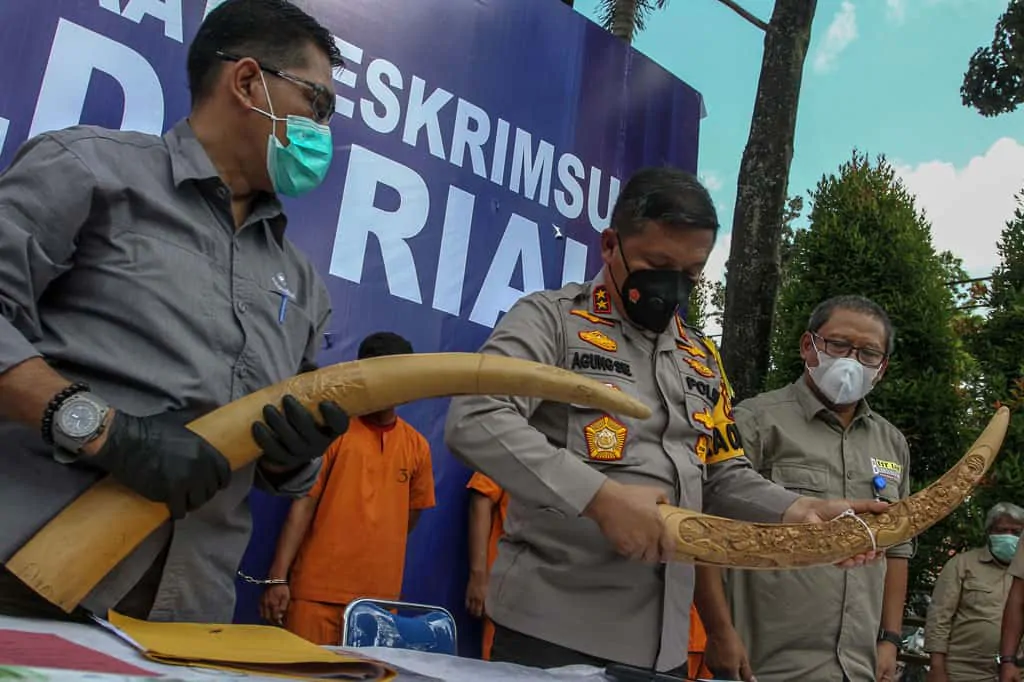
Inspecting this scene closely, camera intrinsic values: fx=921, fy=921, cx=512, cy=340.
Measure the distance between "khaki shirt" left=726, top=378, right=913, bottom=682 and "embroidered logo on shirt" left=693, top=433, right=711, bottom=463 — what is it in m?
0.84

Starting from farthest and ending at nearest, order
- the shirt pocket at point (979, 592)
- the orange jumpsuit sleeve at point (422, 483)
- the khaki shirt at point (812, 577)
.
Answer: the shirt pocket at point (979, 592), the orange jumpsuit sleeve at point (422, 483), the khaki shirt at point (812, 577)

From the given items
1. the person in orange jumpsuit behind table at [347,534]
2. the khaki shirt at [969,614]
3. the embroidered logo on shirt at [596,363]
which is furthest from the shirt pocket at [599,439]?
the khaki shirt at [969,614]

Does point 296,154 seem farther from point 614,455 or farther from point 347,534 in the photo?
point 347,534

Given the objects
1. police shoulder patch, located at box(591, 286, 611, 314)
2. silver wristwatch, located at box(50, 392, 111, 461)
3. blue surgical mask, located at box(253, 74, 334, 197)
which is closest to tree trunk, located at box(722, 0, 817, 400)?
police shoulder patch, located at box(591, 286, 611, 314)

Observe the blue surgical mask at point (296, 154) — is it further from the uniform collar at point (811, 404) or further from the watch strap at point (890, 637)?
the watch strap at point (890, 637)

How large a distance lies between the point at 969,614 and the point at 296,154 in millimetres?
5256

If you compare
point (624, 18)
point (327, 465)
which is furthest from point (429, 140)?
point (624, 18)

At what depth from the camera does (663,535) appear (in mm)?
1525

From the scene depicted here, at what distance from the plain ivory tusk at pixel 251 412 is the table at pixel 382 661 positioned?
68 mm

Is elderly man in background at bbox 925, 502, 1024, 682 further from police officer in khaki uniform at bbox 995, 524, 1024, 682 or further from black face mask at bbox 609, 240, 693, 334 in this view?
black face mask at bbox 609, 240, 693, 334

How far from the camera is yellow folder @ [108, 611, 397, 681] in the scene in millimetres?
1042

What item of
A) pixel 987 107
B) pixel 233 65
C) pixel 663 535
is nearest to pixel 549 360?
pixel 663 535

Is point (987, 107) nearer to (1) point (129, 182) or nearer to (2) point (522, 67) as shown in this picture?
(2) point (522, 67)

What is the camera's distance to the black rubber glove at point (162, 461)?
1191 mm
